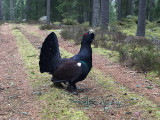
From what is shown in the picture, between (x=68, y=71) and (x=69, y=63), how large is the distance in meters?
0.23

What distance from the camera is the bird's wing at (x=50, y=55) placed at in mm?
5391

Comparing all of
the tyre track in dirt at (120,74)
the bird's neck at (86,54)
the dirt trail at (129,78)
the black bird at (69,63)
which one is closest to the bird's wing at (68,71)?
the black bird at (69,63)

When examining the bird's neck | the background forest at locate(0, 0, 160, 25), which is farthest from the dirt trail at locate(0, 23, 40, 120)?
the background forest at locate(0, 0, 160, 25)

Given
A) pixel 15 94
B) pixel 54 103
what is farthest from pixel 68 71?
pixel 15 94

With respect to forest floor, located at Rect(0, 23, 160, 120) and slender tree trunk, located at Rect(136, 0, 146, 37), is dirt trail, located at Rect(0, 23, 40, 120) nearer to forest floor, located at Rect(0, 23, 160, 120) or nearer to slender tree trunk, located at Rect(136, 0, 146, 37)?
forest floor, located at Rect(0, 23, 160, 120)

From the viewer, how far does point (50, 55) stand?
17.9 feet

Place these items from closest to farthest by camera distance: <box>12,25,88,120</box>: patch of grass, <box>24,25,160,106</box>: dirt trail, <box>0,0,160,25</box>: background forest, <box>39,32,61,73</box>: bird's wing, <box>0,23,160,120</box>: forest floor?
1. <box>12,25,88,120</box>: patch of grass
2. <box>0,23,160,120</box>: forest floor
3. <box>39,32,61,73</box>: bird's wing
4. <box>24,25,160,106</box>: dirt trail
5. <box>0,0,160,25</box>: background forest

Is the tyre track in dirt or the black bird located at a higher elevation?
the black bird

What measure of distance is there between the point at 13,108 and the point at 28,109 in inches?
12.9

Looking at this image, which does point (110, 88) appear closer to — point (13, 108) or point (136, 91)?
point (136, 91)

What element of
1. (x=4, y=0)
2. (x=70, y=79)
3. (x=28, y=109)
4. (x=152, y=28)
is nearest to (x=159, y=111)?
(x=70, y=79)

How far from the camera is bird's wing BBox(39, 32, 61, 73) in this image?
5.39 metres

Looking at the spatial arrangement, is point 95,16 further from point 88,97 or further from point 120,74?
point 88,97

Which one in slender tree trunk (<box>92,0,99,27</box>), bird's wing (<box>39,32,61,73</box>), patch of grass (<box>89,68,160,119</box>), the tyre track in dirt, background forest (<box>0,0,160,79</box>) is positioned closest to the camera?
patch of grass (<box>89,68,160,119</box>)
